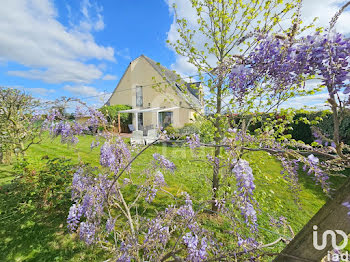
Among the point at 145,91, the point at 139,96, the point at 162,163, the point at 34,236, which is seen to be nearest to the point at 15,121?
the point at 34,236

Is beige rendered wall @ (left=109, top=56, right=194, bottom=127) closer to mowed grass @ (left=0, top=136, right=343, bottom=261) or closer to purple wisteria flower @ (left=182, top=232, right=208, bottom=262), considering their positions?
mowed grass @ (left=0, top=136, right=343, bottom=261)

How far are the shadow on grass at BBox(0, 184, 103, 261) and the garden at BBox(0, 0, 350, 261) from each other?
0.02 meters

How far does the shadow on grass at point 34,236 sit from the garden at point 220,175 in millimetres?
17

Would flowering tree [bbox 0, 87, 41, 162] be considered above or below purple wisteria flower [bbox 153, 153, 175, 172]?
above

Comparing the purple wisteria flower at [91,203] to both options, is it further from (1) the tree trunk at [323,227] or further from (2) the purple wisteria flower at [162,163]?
(1) the tree trunk at [323,227]

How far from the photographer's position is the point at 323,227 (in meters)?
0.76

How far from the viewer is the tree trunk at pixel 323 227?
2.37ft

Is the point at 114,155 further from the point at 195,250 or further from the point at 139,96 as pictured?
the point at 139,96

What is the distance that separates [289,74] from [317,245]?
36.4 inches

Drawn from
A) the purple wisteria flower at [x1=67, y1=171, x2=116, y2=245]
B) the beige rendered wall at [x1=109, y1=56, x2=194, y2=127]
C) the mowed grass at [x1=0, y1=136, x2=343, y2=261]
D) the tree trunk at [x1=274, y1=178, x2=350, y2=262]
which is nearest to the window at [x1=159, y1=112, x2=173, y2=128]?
the beige rendered wall at [x1=109, y1=56, x2=194, y2=127]

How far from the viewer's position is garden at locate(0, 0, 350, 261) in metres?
0.84

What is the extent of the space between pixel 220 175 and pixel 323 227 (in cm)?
238

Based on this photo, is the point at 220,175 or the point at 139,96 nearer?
the point at 220,175

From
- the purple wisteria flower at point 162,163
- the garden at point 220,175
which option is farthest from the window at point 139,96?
the purple wisteria flower at point 162,163
